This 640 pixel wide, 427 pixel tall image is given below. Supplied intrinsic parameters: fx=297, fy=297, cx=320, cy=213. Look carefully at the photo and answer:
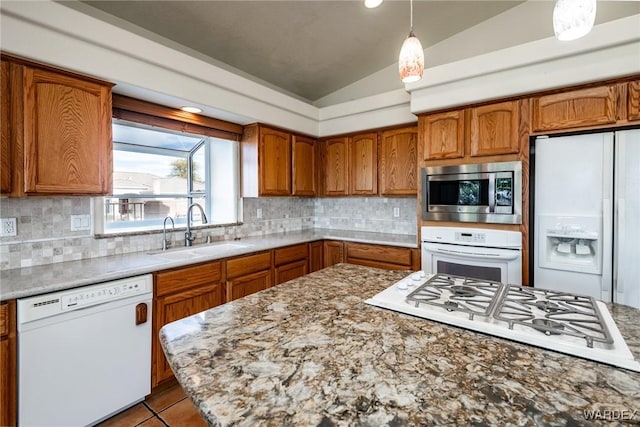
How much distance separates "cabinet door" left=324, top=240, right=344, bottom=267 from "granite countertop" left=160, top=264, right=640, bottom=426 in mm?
2315

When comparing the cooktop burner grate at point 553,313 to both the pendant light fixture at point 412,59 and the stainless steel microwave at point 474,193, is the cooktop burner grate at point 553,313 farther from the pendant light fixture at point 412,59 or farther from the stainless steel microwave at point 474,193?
the stainless steel microwave at point 474,193

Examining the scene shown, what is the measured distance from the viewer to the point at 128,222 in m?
2.53

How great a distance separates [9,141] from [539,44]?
11.4 ft

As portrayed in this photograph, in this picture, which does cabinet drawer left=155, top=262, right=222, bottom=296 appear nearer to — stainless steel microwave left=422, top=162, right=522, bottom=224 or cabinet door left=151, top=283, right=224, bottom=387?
cabinet door left=151, top=283, right=224, bottom=387

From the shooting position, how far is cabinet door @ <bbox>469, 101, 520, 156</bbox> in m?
2.40

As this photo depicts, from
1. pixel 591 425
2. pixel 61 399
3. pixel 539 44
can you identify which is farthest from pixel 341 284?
pixel 539 44

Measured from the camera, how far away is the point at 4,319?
1.42m

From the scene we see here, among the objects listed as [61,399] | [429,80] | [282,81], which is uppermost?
[282,81]

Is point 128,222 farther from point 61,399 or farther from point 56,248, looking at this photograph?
point 61,399

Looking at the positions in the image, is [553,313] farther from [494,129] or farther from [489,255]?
[494,129]

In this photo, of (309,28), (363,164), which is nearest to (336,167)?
(363,164)

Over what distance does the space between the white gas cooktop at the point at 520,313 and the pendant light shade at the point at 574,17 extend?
951 millimetres

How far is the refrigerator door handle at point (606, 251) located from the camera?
2.02 meters

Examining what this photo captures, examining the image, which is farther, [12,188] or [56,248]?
[56,248]
